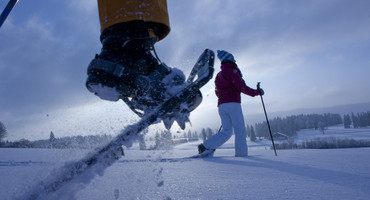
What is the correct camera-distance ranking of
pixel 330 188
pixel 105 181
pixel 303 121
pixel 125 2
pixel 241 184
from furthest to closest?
pixel 303 121 < pixel 125 2 < pixel 105 181 < pixel 241 184 < pixel 330 188

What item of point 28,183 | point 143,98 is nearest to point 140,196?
point 28,183

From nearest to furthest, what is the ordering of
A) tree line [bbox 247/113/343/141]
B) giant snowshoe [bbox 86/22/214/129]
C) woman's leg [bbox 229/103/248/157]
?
giant snowshoe [bbox 86/22/214/129] → woman's leg [bbox 229/103/248/157] → tree line [bbox 247/113/343/141]

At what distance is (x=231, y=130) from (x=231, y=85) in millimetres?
688

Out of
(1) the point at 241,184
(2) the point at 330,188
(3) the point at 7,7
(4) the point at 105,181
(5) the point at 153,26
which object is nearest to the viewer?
(2) the point at 330,188

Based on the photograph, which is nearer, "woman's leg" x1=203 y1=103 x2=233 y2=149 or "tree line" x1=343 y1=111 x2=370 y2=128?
"woman's leg" x1=203 y1=103 x2=233 y2=149

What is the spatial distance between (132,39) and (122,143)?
64 cm

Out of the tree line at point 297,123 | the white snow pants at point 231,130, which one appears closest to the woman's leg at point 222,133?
the white snow pants at point 231,130

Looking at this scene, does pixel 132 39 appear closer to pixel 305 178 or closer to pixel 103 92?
pixel 103 92

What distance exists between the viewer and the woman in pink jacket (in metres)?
2.99

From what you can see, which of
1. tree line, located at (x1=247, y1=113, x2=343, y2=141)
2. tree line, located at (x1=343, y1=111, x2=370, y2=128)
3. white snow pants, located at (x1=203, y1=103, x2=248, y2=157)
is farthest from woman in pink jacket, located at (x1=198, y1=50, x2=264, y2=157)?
tree line, located at (x1=343, y1=111, x2=370, y2=128)

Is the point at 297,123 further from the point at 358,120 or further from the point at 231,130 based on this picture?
the point at 231,130

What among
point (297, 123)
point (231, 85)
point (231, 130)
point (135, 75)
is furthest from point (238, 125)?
point (297, 123)

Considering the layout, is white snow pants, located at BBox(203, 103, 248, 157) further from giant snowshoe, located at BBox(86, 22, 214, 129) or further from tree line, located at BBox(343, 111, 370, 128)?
tree line, located at BBox(343, 111, 370, 128)

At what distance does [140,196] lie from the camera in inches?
32.4
